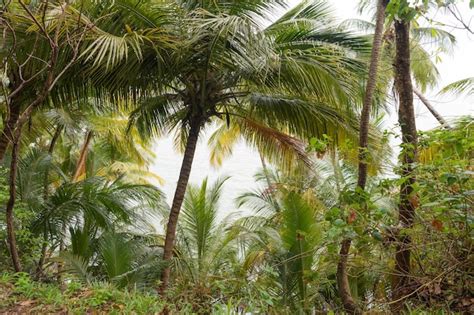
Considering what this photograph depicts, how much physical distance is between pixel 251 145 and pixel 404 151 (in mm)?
4290

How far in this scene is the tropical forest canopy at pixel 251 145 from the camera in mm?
3193

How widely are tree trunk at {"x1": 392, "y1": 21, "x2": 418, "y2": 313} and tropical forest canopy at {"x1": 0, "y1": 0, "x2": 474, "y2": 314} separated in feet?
0.05

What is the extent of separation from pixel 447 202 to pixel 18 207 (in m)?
5.41

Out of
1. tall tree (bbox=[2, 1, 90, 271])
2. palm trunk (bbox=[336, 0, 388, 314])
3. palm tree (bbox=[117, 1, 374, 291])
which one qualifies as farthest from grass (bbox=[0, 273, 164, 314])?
palm tree (bbox=[117, 1, 374, 291])

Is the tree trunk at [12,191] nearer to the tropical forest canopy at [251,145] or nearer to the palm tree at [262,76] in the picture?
the tropical forest canopy at [251,145]

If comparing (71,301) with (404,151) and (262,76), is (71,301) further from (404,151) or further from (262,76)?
(262,76)

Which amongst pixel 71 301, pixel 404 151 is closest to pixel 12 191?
pixel 71 301

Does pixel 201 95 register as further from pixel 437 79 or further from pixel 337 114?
pixel 437 79

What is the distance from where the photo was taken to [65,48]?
4785 mm

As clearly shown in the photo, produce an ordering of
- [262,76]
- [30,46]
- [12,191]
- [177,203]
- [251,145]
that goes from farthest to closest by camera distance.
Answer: [251,145] < [177,203] < [262,76] < [30,46] < [12,191]

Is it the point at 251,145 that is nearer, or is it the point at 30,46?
the point at 30,46

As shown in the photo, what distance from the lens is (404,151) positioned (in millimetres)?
3316

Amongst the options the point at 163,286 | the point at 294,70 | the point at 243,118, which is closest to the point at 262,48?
the point at 294,70

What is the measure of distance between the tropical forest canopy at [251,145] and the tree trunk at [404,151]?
14mm
